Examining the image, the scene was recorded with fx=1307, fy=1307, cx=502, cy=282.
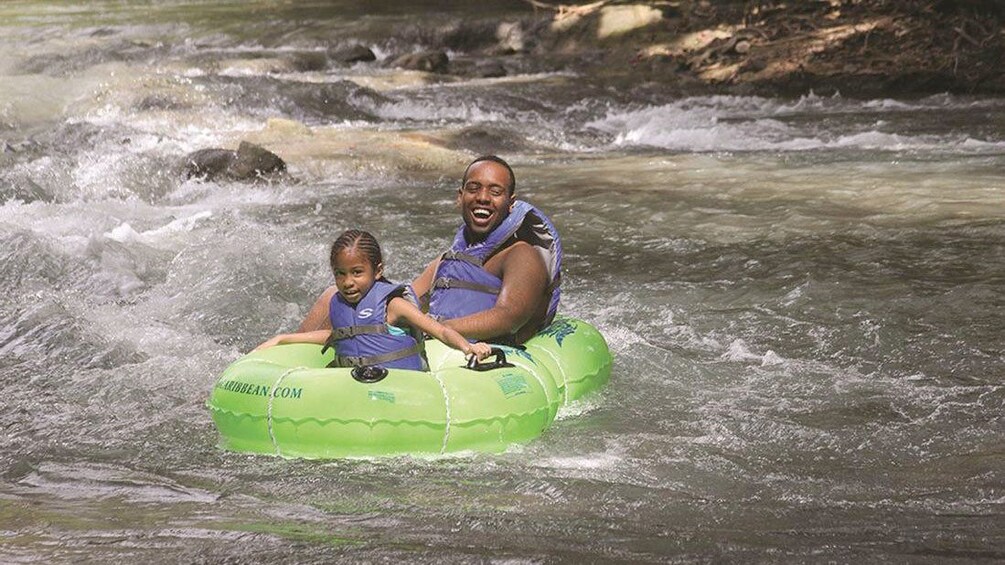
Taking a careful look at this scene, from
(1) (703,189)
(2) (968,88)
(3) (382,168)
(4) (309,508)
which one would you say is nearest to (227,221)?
(3) (382,168)

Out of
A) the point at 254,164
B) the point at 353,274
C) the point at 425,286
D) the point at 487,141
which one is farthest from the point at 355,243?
the point at 487,141

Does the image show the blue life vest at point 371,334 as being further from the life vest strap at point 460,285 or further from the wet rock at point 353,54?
the wet rock at point 353,54

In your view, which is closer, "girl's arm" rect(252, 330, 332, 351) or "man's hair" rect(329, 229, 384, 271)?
"man's hair" rect(329, 229, 384, 271)

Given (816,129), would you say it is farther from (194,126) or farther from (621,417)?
(621,417)

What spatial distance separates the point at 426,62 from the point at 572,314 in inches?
470

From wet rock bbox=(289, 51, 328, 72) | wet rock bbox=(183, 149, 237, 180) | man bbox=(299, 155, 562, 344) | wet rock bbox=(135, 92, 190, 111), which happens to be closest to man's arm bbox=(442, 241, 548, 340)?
man bbox=(299, 155, 562, 344)

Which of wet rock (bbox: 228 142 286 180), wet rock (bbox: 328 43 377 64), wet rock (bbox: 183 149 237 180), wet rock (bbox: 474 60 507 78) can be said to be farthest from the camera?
wet rock (bbox: 328 43 377 64)

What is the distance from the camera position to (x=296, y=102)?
1402cm

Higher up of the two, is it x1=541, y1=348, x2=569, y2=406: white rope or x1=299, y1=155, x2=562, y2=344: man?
x1=299, y1=155, x2=562, y2=344: man

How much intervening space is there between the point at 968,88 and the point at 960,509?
458 inches

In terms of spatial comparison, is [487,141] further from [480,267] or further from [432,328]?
→ [432,328]

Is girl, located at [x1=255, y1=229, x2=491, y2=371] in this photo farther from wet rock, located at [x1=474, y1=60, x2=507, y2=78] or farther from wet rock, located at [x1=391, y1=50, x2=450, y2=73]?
wet rock, located at [x1=391, y1=50, x2=450, y2=73]

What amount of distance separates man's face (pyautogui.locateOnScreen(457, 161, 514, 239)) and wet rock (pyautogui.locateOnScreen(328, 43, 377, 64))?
46.4 ft

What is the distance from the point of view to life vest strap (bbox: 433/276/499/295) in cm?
514
